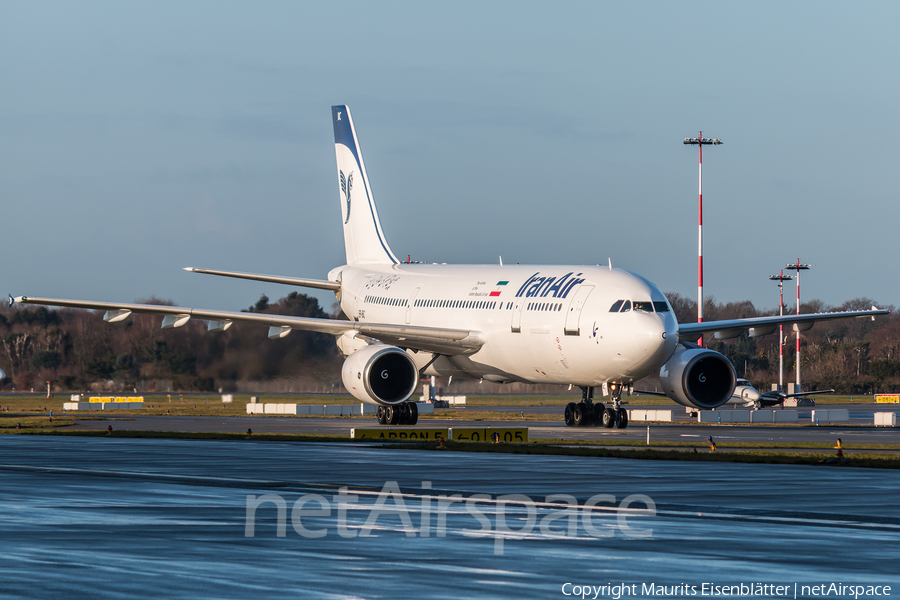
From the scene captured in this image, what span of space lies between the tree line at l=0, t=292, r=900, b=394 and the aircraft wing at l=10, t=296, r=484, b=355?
14.6 meters

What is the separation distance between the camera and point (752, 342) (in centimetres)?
11819

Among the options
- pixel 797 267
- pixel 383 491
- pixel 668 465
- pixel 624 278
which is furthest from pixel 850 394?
pixel 383 491

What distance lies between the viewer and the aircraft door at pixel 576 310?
3506 centimetres

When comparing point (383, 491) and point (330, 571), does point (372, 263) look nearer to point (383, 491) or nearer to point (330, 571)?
point (383, 491)

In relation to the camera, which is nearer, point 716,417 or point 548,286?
point 548,286

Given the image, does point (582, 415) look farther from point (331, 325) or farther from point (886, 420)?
point (886, 420)

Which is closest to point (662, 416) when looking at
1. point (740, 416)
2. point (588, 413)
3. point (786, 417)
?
point (740, 416)

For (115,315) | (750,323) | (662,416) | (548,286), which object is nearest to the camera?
(548,286)

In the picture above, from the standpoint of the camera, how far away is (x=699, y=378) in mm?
37406

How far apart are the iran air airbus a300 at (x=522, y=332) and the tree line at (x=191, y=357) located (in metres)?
10.2

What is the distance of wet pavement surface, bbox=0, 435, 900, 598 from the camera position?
9656 millimetres

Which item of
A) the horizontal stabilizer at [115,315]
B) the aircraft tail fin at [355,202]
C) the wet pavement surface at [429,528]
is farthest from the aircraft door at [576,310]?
the aircraft tail fin at [355,202]

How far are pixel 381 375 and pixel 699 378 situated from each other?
9565mm

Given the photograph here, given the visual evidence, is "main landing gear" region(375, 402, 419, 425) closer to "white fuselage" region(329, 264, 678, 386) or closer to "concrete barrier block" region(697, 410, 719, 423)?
"white fuselage" region(329, 264, 678, 386)
